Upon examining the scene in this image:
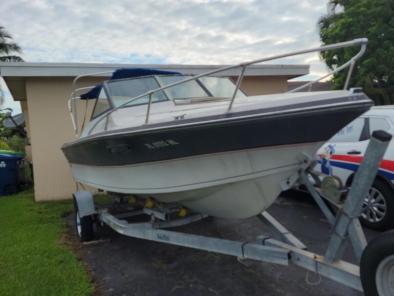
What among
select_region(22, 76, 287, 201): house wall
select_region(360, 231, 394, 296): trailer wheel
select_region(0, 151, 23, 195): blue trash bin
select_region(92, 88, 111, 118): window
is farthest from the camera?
select_region(0, 151, 23, 195): blue trash bin

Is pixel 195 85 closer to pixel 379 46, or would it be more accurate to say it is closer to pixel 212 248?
pixel 212 248

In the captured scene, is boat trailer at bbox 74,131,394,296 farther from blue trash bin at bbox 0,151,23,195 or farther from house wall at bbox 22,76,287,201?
blue trash bin at bbox 0,151,23,195

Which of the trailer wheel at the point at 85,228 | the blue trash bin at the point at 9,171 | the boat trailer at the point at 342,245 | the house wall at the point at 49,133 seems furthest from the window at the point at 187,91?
the blue trash bin at the point at 9,171

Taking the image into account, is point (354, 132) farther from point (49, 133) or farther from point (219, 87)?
point (49, 133)

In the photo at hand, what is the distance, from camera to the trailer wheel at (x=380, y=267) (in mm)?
2463

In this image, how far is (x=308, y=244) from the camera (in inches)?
193

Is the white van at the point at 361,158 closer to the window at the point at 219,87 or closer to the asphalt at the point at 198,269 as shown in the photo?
the asphalt at the point at 198,269

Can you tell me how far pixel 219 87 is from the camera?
5203mm

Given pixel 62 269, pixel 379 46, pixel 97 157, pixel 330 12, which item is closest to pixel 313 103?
pixel 97 157

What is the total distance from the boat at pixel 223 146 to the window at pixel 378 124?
242 cm

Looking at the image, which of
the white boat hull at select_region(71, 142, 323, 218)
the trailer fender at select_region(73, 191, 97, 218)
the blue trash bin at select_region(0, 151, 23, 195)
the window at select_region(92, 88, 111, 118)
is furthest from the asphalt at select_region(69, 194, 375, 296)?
the blue trash bin at select_region(0, 151, 23, 195)

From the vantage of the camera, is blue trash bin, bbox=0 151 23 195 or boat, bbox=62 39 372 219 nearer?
boat, bbox=62 39 372 219

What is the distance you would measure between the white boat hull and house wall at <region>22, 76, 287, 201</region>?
4.95 metres

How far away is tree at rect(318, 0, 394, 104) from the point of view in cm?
1748
